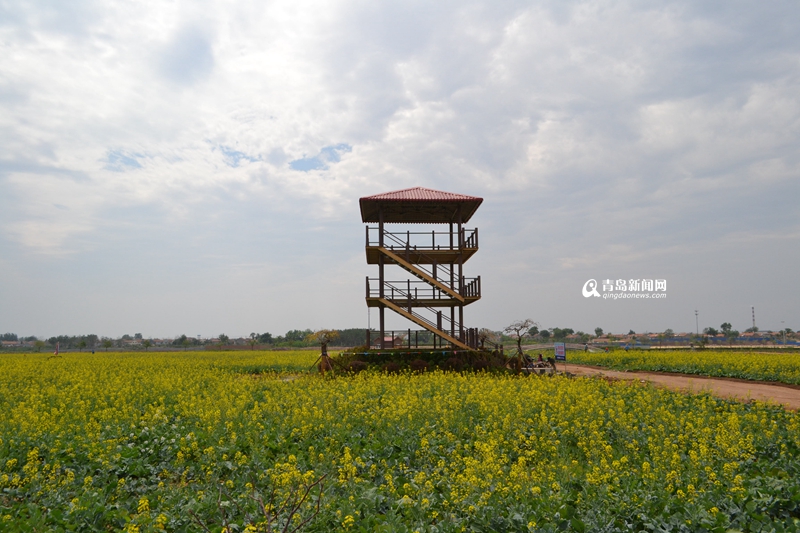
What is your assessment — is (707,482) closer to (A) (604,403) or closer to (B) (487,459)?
(B) (487,459)

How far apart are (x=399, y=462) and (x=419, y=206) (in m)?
18.4

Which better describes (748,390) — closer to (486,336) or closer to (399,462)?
(486,336)

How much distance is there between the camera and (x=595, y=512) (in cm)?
622

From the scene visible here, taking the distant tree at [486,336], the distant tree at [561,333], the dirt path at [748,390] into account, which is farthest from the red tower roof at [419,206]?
the distant tree at [561,333]

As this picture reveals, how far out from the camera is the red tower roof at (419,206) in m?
24.8

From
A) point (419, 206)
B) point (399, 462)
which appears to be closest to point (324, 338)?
point (419, 206)

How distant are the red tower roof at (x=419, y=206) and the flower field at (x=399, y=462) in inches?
460

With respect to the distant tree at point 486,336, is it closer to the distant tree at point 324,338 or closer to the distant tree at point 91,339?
the distant tree at point 324,338

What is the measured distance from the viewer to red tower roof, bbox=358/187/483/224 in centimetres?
2483

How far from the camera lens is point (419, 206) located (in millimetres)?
25938

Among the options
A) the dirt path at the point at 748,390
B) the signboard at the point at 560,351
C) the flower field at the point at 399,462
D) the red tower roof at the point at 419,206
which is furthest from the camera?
the red tower roof at the point at 419,206

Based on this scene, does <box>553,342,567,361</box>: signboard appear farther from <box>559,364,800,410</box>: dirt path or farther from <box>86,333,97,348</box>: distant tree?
<box>86,333,97,348</box>: distant tree

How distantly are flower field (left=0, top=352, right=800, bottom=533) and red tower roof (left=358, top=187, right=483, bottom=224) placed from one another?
38.4 feet

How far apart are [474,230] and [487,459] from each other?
17.8 m
